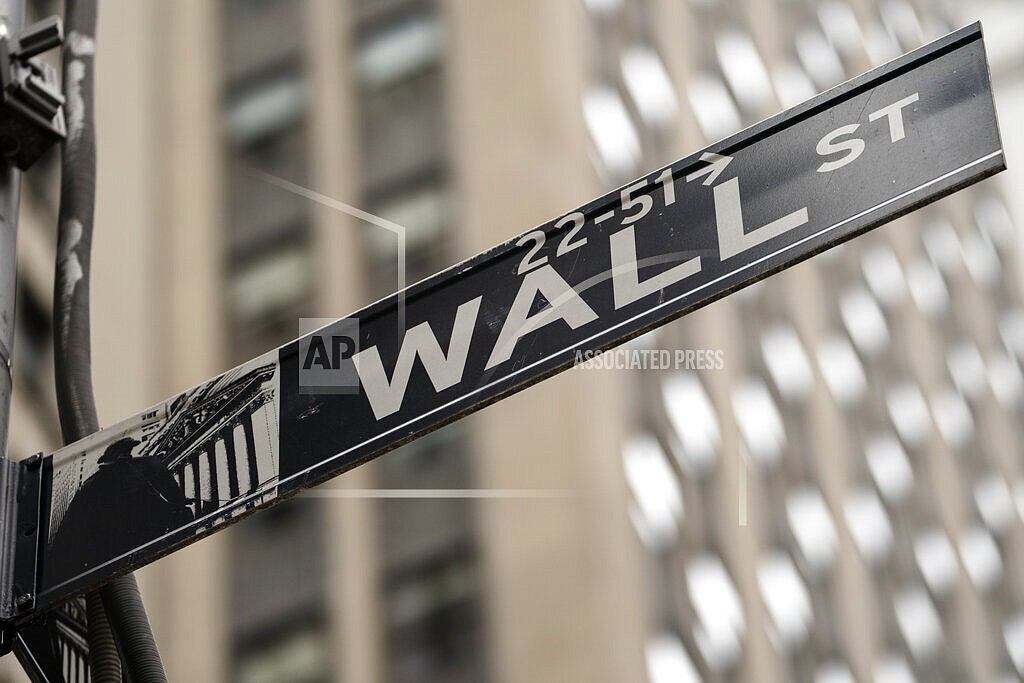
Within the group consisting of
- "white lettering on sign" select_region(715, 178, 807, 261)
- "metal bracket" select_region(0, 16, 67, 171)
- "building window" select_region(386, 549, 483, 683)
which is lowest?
"white lettering on sign" select_region(715, 178, 807, 261)

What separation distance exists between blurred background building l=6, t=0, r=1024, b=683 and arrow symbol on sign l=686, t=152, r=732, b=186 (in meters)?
22.4

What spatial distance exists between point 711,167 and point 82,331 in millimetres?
1298

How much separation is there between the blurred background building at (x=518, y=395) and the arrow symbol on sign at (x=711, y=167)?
22.4 m

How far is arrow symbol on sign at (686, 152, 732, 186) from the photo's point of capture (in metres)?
3.38

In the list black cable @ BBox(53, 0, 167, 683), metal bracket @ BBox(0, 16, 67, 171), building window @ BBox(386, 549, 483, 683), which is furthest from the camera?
building window @ BBox(386, 549, 483, 683)

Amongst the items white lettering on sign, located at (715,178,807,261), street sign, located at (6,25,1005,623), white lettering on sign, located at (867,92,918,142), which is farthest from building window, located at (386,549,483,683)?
Result: white lettering on sign, located at (867,92,918,142)

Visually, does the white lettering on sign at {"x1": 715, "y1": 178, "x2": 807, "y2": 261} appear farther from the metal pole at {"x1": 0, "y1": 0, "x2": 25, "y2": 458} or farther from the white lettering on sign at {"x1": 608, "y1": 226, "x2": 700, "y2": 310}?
the metal pole at {"x1": 0, "y1": 0, "x2": 25, "y2": 458}

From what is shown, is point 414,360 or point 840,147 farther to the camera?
point 414,360

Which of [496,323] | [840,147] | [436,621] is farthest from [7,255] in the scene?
[436,621]

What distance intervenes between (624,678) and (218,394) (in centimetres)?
2852

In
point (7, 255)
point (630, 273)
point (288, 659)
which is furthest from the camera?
point (288, 659)

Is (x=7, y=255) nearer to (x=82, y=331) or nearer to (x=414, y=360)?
(x=82, y=331)

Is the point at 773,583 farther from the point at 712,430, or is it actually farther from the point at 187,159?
the point at 187,159

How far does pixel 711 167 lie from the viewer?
3395 millimetres
